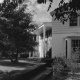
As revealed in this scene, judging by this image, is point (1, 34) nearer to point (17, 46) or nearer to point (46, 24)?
point (17, 46)

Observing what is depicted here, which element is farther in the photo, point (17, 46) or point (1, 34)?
point (17, 46)

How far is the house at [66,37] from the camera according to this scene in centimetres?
2014

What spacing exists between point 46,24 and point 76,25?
7.25m

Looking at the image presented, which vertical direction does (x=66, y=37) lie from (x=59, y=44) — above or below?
above

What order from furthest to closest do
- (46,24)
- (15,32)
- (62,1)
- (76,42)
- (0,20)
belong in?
1. (46,24)
2. (76,42)
3. (15,32)
4. (0,20)
5. (62,1)

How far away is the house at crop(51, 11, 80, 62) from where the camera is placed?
66.1 feet

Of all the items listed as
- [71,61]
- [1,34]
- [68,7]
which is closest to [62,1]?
[68,7]

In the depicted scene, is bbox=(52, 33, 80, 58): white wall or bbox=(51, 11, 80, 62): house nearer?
bbox=(51, 11, 80, 62): house

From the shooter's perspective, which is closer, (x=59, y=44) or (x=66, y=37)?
(x=66, y=37)

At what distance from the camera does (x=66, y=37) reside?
2033cm

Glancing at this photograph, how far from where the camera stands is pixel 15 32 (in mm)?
18016

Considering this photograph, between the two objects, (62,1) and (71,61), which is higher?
(62,1)

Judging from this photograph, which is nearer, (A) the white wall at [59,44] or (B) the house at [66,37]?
(B) the house at [66,37]

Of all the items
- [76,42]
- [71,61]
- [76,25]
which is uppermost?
[76,25]
